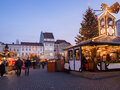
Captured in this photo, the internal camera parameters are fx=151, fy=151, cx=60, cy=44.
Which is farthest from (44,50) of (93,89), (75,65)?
(93,89)

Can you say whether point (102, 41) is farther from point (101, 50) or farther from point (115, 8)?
point (115, 8)

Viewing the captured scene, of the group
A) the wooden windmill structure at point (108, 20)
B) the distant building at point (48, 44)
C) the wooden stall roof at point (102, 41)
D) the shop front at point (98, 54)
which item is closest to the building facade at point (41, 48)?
the distant building at point (48, 44)

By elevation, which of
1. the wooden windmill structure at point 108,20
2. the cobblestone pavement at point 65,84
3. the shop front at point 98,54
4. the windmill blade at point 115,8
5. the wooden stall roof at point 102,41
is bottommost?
the cobblestone pavement at point 65,84

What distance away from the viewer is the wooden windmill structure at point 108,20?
15.2m

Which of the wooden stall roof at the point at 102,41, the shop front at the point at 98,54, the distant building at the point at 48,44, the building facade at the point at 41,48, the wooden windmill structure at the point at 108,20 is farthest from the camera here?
the distant building at the point at 48,44

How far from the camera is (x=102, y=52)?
14.6 meters

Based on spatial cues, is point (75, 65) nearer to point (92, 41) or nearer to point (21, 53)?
point (92, 41)

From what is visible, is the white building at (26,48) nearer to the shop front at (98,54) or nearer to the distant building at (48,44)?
the distant building at (48,44)

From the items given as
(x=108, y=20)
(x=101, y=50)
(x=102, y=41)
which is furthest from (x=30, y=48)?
(x=102, y=41)

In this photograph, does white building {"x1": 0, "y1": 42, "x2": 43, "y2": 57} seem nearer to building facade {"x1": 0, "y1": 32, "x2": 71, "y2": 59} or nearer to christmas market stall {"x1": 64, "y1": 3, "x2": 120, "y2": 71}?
building facade {"x1": 0, "y1": 32, "x2": 71, "y2": 59}

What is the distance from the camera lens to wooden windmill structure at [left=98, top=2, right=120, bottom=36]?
49.8 feet

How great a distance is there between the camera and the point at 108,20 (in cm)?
1541

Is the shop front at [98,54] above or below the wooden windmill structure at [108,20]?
below

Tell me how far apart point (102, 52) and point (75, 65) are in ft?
9.47
